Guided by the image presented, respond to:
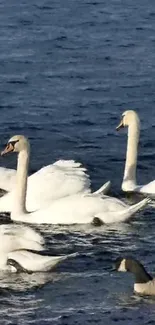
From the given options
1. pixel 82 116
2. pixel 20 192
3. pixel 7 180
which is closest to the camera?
pixel 20 192

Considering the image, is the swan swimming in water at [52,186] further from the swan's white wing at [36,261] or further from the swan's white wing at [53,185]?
the swan's white wing at [36,261]

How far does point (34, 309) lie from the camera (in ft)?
51.8

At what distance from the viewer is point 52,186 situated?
65.9ft

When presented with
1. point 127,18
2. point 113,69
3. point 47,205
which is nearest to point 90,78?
point 113,69

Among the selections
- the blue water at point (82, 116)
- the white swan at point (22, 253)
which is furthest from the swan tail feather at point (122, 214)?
the white swan at point (22, 253)

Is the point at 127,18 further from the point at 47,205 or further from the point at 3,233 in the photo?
the point at 3,233

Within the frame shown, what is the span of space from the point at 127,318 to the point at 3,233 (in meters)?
2.69

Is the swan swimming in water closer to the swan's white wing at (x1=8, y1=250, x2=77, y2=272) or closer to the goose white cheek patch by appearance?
the swan's white wing at (x1=8, y1=250, x2=77, y2=272)

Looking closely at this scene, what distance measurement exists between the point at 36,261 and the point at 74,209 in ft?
7.73

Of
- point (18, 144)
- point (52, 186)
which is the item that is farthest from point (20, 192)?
point (18, 144)

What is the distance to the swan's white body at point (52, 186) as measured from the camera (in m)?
20.0

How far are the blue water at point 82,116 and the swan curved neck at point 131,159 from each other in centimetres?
20

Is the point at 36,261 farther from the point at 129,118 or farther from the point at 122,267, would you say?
the point at 129,118

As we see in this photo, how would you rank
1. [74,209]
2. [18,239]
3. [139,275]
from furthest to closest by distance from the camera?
[74,209] < [18,239] < [139,275]
